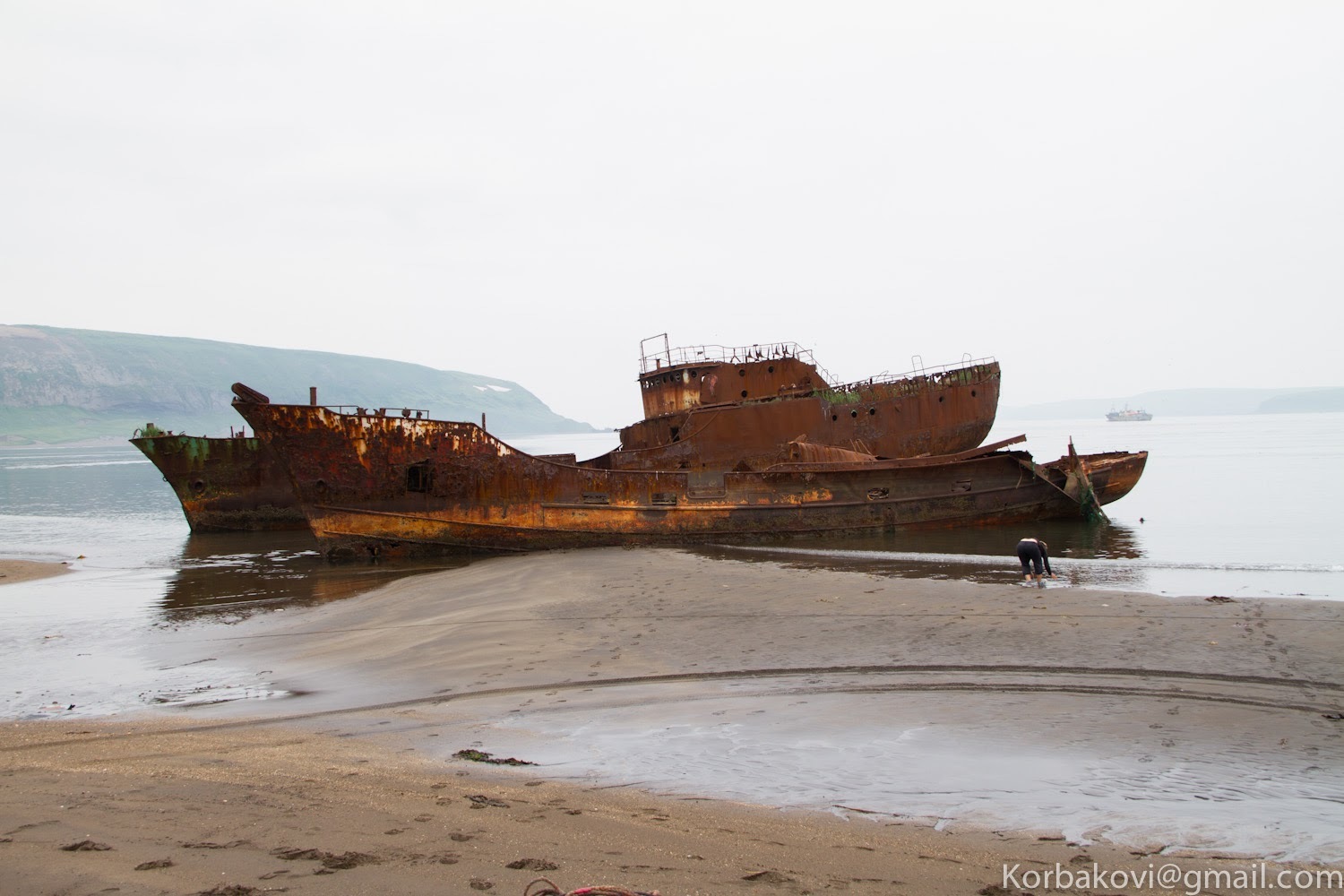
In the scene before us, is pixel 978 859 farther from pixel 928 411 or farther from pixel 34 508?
pixel 34 508

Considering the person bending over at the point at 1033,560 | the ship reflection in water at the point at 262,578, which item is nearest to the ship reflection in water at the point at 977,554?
the person bending over at the point at 1033,560

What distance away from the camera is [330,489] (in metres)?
17.0

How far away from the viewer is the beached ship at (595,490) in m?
16.9

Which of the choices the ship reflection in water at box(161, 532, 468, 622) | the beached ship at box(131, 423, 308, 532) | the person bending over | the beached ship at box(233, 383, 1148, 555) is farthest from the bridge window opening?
the person bending over

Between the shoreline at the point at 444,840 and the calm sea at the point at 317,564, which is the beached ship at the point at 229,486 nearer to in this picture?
the calm sea at the point at 317,564

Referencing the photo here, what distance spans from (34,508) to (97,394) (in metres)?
175

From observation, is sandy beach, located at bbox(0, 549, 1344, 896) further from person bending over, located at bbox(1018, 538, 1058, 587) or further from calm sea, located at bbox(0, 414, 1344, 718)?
person bending over, located at bbox(1018, 538, 1058, 587)

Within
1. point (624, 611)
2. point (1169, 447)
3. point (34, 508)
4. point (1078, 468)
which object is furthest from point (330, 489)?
point (1169, 447)

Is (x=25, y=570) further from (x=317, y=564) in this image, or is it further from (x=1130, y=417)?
(x=1130, y=417)

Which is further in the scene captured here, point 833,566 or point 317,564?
point 317,564

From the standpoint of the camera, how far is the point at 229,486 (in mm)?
26125

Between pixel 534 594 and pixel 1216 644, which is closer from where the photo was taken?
pixel 1216 644

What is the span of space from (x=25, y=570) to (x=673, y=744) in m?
18.5

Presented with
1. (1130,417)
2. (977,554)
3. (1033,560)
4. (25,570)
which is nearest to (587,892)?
(1033,560)
